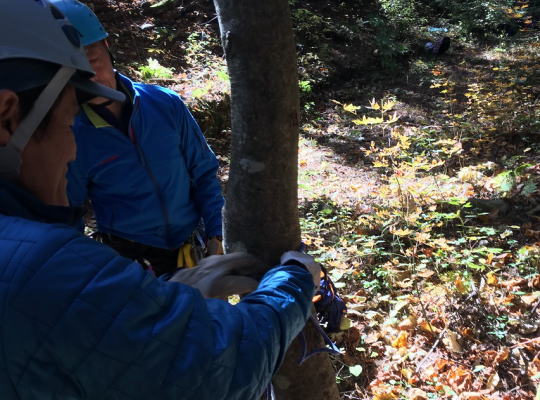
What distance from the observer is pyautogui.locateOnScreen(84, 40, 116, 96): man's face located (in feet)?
6.81

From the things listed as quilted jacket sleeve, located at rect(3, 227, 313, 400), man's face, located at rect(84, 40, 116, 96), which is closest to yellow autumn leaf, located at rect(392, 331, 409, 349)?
quilted jacket sleeve, located at rect(3, 227, 313, 400)

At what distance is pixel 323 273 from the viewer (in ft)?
5.95

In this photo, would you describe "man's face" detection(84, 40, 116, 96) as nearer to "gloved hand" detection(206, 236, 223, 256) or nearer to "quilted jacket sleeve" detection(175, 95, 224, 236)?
"quilted jacket sleeve" detection(175, 95, 224, 236)

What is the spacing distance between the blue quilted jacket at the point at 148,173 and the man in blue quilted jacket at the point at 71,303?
40.0 inches

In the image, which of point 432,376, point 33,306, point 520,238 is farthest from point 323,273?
point 520,238

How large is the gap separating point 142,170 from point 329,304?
45.3 inches

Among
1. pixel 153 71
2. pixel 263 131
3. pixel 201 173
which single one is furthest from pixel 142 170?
pixel 153 71

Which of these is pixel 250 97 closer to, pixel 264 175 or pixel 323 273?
pixel 264 175

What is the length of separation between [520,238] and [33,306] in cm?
415

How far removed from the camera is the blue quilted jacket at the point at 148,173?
7.05 ft

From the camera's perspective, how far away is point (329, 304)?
1.88m

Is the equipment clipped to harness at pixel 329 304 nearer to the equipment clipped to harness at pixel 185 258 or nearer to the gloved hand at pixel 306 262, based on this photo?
the gloved hand at pixel 306 262

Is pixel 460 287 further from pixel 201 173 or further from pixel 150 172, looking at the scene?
pixel 150 172

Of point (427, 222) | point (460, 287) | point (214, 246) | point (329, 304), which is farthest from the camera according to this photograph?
point (427, 222)
